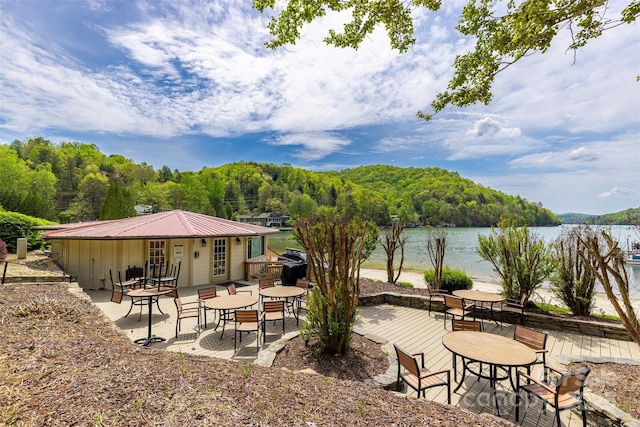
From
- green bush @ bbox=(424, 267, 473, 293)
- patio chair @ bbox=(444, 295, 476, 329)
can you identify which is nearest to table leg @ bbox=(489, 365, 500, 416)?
patio chair @ bbox=(444, 295, 476, 329)

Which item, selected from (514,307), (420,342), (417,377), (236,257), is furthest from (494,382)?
(236,257)

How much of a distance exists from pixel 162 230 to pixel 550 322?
38.7 feet

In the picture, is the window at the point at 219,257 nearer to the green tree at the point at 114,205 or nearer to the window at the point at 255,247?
the window at the point at 255,247

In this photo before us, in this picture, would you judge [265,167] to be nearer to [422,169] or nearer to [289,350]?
[422,169]

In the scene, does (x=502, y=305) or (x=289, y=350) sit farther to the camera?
(x=502, y=305)

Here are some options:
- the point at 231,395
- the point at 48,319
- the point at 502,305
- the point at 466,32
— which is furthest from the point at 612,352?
the point at 48,319

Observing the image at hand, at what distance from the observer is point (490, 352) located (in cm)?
383

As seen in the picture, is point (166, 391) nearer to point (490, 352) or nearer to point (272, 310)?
point (272, 310)

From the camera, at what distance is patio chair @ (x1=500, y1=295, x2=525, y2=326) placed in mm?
6855

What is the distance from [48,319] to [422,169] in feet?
322

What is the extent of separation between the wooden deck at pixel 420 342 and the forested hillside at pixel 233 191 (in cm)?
2281

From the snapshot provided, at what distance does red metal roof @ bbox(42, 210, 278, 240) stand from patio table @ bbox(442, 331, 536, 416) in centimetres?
895

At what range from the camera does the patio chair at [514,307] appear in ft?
22.5

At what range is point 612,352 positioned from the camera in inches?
214
